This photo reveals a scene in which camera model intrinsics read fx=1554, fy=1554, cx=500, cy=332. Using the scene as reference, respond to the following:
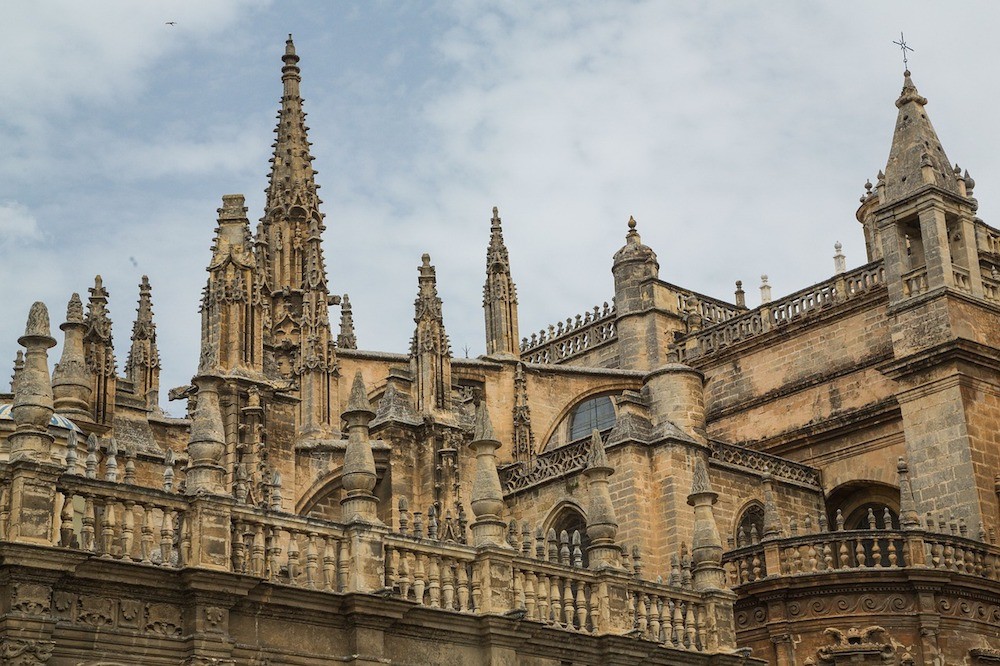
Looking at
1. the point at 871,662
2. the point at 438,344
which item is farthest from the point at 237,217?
the point at 871,662

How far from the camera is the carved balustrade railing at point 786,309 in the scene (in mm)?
34562

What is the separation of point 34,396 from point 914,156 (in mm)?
21044

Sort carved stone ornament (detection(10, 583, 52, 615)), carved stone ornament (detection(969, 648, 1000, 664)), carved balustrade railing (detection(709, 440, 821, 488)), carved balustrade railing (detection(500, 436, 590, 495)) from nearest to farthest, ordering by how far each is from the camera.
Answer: carved stone ornament (detection(10, 583, 52, 615)) → carved stone ornament (detection(969, 648, 1000, 664)) → carved balustrade railing (detection(500, 436, 590, 495)) → carved balustrade railing (detection(709, 440, 821, 488))

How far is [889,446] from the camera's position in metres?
32.6

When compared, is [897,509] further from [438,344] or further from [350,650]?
[350,650]

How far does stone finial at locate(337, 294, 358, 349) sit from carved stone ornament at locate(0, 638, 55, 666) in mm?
25692

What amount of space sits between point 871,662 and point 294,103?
1805 centimetres

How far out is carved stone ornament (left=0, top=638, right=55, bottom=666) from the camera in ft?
46.1

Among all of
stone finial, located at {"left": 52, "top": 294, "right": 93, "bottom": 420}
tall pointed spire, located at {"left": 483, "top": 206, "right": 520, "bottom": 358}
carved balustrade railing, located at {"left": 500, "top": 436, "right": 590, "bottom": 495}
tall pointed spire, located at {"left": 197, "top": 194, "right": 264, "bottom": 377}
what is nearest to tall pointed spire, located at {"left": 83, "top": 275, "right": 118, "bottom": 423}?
tall pointed spire, located at {"left": 197, "top": 194, "right": 264, "bottom": 377}

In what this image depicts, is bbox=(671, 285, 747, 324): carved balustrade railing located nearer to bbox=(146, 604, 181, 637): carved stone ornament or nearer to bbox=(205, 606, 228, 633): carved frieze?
bbox=(205, 606, 228, 633): carved frieze

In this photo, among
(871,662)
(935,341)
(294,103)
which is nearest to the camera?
(871,662)

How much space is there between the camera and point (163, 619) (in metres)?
15.6

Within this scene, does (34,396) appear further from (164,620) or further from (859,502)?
(859,502)

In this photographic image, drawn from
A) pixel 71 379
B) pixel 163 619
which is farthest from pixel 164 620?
pixel 71 379
